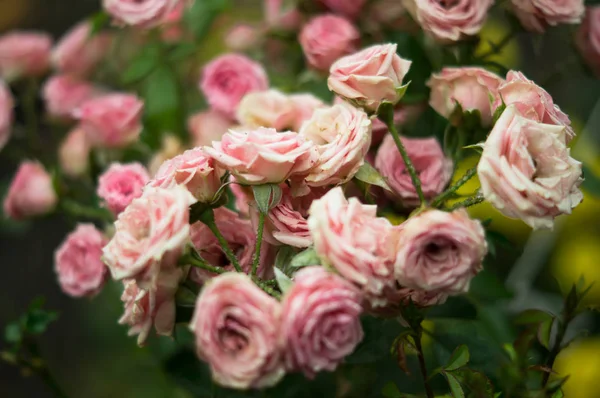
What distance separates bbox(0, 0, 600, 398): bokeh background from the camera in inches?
34.7

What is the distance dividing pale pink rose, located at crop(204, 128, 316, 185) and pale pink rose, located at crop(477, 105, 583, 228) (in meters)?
0.14

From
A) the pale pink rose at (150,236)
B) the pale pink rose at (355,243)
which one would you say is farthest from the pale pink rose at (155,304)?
the pale pink rose at (355,243)

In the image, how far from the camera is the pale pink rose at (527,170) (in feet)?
1.46

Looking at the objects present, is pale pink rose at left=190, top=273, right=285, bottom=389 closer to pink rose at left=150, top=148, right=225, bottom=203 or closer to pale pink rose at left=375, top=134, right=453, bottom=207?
pink rose at left=150, top=148, right=225, bottom=203

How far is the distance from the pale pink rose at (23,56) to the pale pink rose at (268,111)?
470mm

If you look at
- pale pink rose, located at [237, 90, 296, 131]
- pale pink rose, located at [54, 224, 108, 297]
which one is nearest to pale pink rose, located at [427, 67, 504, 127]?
pale pink rose, located at [237, 90, 296, 131]

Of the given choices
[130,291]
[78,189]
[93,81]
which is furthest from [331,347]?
[93,81]

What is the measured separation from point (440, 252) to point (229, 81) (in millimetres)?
403

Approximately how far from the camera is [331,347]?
411 millimetres

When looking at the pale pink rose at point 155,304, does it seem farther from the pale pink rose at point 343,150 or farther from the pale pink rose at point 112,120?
the pale pink rose at point 112,120

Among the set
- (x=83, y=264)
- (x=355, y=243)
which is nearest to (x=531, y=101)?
(x=355, y=243)

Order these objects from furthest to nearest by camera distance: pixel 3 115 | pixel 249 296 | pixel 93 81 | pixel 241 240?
pixel 93 81
pixel 3 115
pixel 241 240
pixel 249 296

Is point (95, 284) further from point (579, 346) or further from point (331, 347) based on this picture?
point (579, 346)

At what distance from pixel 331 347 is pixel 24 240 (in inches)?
51.9
